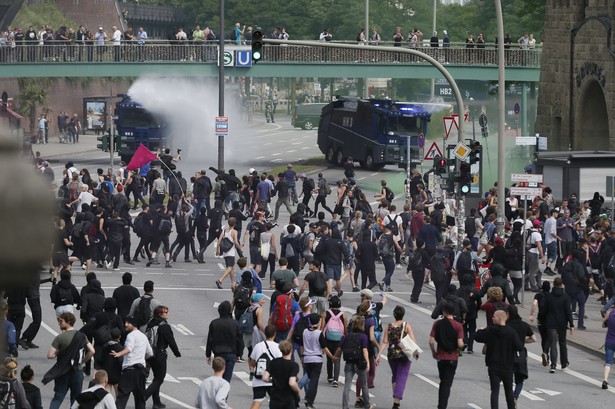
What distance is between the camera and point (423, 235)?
25.6 meters

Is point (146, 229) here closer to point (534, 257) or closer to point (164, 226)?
point (164, 226)

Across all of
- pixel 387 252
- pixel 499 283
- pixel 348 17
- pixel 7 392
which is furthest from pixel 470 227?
pixel 348 17

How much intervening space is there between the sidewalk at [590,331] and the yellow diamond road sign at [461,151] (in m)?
3.98

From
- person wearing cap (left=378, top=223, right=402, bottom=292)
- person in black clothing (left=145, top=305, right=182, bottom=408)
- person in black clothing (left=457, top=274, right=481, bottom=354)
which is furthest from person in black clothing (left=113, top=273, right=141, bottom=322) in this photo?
person wearing cap (left=378, top=223, right=402, bottom=292)

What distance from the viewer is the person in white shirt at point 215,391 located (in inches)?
474

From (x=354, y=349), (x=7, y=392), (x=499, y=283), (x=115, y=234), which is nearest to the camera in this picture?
(x=7, y=392)

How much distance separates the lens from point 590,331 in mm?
22891

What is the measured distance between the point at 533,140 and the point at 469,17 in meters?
63.7

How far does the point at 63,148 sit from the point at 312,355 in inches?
2607

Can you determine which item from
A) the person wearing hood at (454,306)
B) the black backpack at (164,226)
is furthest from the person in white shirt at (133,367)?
the black backpack at (164,226)

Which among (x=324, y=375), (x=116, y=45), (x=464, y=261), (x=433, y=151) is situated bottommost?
(x=324, y=375)

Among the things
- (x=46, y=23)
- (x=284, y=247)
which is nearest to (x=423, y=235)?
(x=284, y=247)

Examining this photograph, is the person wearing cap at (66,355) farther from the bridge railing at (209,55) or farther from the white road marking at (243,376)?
the bridge railing at (209,55)

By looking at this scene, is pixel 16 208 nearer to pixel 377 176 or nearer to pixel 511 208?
pixel 511 208
